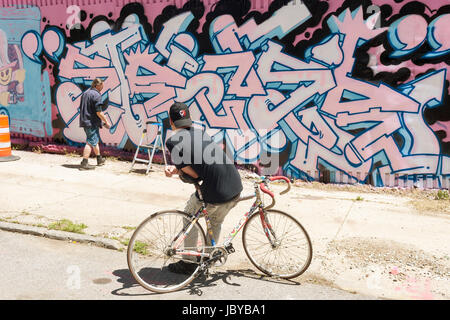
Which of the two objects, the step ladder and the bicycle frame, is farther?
the step ladder

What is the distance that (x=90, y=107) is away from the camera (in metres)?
9.52

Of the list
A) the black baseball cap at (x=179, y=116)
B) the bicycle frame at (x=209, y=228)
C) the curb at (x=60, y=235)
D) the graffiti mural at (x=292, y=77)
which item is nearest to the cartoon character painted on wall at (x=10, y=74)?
the graffiti mural at (x=292, y=77)

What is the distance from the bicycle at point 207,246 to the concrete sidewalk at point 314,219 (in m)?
0.29

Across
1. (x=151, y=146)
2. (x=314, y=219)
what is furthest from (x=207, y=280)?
(x=151, y=146)

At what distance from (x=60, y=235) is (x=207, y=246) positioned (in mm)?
2216

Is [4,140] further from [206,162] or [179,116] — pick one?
[206,162]

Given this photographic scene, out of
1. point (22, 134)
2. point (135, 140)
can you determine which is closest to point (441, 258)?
point (135, 140)

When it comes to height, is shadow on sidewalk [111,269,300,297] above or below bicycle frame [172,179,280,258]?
below

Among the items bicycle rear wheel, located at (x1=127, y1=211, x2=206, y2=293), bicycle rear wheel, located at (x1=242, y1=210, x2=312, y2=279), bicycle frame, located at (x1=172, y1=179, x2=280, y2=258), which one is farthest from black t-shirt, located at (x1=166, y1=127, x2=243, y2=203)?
bicycle rear wheel, located at (x1=242, y1=210, x2=312, y2=279)

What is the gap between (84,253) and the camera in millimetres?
5258

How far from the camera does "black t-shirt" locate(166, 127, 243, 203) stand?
13.8ft

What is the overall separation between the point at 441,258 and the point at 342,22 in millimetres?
4542

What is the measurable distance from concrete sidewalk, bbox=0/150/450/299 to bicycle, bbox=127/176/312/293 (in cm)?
29

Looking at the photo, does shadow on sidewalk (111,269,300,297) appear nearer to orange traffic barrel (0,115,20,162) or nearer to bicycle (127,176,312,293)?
bicycle (127,176,312,293)
